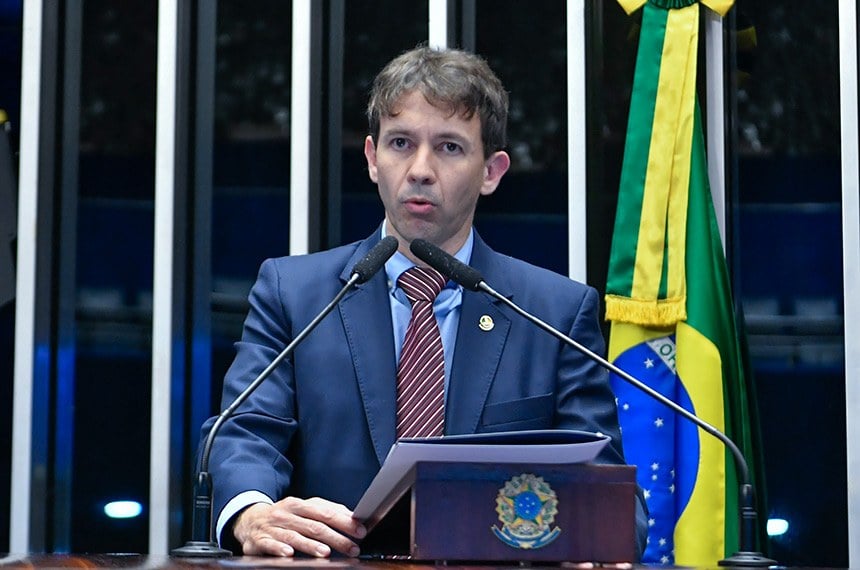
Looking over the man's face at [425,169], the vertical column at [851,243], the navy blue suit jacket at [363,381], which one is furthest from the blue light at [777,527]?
the man's face at [425,169]

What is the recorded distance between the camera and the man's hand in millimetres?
2389

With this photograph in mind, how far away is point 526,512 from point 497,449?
0.11 metres

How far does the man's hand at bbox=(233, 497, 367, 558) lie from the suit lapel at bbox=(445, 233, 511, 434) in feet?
1.93

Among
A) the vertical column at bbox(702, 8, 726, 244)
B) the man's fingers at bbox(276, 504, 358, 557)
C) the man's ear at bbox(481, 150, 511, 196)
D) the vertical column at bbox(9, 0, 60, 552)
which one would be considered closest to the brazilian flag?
the vertical column at bbox(702, 8, 726, 244)

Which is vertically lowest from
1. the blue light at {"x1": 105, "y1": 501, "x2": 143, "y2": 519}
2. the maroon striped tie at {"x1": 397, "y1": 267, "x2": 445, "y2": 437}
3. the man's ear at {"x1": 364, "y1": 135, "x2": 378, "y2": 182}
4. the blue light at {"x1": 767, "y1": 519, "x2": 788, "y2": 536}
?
the blue light at {"x1": 767, "y1": 519, "x2": 788, "y2": 536}

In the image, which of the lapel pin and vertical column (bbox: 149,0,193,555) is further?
vertical column (bbox: 149,0,193,555)

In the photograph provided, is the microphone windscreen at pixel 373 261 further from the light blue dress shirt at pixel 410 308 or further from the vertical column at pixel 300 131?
the vertical column at pixel 300 131

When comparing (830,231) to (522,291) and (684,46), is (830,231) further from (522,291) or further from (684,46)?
(522,291)

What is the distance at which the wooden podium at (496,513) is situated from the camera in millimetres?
2117

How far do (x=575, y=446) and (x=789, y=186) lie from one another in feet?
7.53

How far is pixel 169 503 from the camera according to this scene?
4.14 m

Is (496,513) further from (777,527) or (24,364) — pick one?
(24,364)

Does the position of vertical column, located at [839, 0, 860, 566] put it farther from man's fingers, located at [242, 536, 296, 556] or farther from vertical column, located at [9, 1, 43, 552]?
vertical column, located at [9, 1, 43, 552]

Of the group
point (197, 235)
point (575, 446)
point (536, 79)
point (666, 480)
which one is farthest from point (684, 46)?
point (575, 446)
